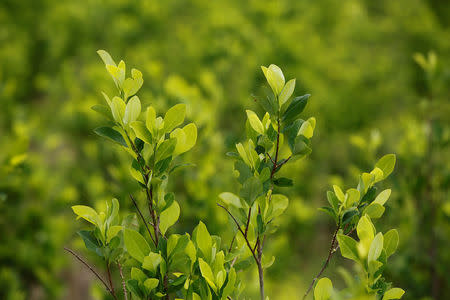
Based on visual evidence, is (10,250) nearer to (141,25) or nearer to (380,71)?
(141,25)

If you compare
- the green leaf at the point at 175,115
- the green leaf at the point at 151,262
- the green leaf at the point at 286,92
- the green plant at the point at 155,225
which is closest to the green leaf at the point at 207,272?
the green plant at the point at 155,225

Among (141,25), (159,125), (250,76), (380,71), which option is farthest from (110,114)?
(380,71)

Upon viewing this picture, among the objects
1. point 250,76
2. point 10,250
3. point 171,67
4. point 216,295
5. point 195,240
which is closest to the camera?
point 216,295

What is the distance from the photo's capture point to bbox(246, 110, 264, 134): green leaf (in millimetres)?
1116

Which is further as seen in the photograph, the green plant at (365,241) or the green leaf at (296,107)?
the green leaf at (296,107)

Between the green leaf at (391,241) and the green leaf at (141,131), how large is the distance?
0.71 m

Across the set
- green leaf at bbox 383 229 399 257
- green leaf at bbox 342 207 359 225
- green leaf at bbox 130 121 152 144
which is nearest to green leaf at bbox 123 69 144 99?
green leaf at bbox 130 121 152 144

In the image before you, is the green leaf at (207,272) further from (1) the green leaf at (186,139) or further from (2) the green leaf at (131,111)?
(2) the green leaf at (131,111)

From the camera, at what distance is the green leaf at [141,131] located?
107 cm

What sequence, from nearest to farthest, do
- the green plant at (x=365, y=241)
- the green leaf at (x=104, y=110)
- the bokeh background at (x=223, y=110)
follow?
the green plant at (x=365, y=241) → the green leaf at (x=104, y=110) → the bokeh background at (x=223, y=110)

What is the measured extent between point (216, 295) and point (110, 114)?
578 millimetres

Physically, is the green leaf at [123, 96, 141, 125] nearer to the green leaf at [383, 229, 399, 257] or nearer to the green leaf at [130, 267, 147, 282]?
the green leaf at [130, 267, 147, 282]

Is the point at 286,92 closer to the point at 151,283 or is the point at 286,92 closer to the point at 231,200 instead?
the point at 231,200

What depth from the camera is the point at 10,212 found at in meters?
3.18
